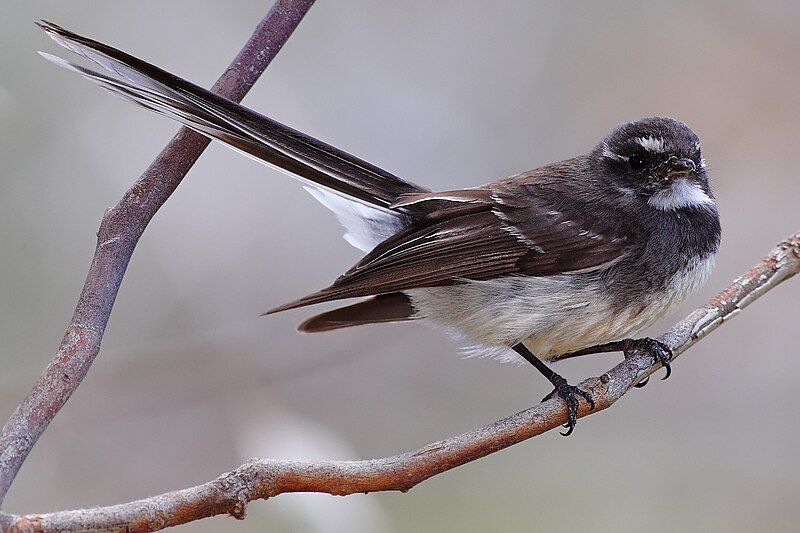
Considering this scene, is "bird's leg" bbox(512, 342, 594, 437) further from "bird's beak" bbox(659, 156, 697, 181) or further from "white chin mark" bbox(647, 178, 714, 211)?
"bird's beak" bbox(659, 156, 697, 181)

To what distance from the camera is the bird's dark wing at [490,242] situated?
3.36 m

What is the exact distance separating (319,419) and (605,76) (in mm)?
→ 2949

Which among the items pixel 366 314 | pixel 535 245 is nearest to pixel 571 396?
pixel 535 245

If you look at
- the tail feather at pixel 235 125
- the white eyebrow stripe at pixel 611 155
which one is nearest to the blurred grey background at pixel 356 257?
the tail feather at pixel 235 125

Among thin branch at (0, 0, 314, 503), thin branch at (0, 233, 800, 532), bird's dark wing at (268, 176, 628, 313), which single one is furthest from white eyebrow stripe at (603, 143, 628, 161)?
thin branch at (0, 0, 314, 503)

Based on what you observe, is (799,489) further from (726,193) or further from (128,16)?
(128,16)

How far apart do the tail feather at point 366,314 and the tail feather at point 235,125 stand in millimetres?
349

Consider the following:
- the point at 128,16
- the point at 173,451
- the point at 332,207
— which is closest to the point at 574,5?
the point at 128,16

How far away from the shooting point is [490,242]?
3.47 m

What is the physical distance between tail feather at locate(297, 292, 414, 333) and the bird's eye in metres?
1.02

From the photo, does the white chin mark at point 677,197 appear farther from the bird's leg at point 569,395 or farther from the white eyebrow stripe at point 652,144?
the bird's leg at point 569,395

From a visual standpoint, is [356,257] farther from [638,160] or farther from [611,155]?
[638,160]

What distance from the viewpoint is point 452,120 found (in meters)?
5.81

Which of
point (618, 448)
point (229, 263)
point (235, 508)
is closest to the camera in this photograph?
point (235, 508)
